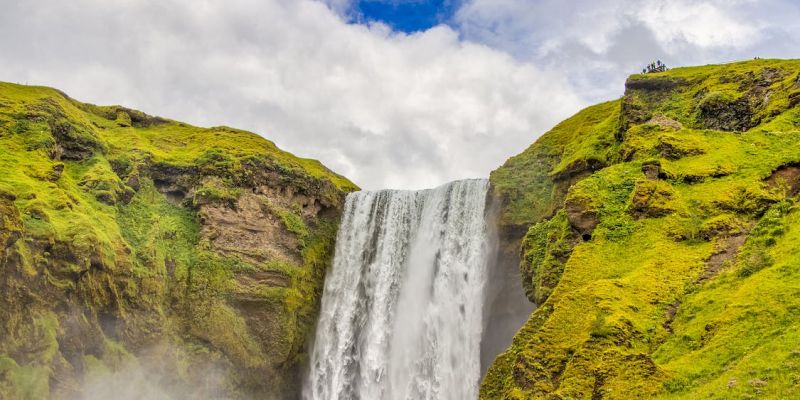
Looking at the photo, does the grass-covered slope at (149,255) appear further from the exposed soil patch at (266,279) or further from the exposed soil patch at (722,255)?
the exposed soil patch at (722,255)

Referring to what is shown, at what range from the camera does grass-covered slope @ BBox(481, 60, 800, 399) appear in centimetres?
1174

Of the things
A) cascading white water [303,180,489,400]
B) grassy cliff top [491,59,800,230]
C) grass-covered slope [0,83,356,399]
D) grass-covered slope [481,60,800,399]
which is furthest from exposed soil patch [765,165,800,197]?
grass-covered slope [0,83,356,399]

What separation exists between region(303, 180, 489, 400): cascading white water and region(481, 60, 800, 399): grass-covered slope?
40.9 ft

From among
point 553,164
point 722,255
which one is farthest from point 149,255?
point 722,255

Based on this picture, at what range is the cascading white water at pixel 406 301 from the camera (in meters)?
36.7

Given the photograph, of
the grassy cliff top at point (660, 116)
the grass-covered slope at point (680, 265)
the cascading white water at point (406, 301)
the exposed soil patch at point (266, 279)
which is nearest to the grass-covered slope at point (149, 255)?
the exposed soil patch at point (266, 279)

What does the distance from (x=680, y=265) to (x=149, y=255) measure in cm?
3122

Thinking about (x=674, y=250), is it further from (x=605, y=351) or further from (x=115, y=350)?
(x=115, y=350)

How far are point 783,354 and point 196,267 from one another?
34.8 m

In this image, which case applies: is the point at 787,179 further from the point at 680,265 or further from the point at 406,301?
the point at 406,301

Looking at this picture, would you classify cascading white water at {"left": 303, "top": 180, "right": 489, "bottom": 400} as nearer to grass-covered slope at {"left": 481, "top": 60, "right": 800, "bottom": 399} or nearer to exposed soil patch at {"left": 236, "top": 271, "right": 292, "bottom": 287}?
exposed soil patch at {"left": 236, "top": 271, "right": 292, "bottom": 287}

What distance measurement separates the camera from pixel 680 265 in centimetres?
1625

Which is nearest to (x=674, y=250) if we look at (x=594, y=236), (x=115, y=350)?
(x=594, y=236)

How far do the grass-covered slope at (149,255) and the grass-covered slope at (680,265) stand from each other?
21503 millimetres
